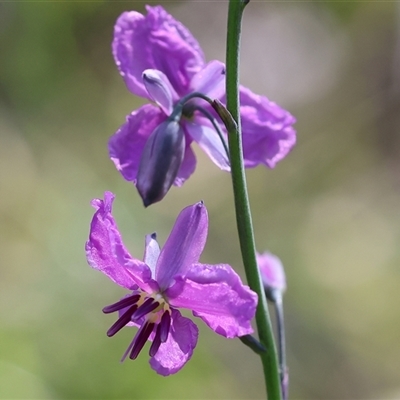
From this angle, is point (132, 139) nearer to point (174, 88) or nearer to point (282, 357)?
point (174, 88)

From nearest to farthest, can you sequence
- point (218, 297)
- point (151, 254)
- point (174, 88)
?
point (218, 297)
point (151, 254)
point (174, 88)

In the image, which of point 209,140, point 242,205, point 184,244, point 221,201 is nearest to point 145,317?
point 184,244

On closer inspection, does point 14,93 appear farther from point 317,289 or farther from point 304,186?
point 317,289

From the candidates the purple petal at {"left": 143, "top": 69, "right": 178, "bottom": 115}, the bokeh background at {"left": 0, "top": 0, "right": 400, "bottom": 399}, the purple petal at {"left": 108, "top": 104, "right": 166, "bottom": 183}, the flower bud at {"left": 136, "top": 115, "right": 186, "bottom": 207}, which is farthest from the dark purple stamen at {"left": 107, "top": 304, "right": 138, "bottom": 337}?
the bokeh background at {"left": 0, "top": 0, "right": 400, "bottom": 399}

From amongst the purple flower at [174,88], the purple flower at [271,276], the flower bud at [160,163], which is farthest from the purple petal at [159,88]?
the purple flower at [271,276]

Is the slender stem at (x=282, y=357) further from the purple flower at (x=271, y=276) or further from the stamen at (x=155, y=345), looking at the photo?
the stamen at (x=155, y=345)
